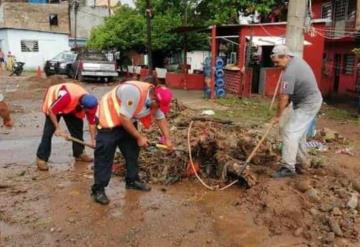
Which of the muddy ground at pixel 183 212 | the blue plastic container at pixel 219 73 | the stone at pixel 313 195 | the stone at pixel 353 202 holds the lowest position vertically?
the muddy ground at pixel 183 212

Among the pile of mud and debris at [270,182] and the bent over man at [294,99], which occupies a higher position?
the bent over man at [294,99]

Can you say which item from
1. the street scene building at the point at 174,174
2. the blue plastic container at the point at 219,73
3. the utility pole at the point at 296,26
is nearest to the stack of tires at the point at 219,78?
the blue plastic container at the point at 219,73

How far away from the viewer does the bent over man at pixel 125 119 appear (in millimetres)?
5254

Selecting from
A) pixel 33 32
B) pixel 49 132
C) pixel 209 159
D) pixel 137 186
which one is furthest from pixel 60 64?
pixel 137 186

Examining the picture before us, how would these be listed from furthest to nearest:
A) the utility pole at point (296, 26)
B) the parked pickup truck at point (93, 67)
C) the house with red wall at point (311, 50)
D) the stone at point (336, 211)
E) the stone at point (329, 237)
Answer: the parked pickup truck at point (93, 67) < the house with red wall at point (311, 50) < the utility pole at point (296, 26) < the stone at point (336, 211) < the stone at point (329, 237)

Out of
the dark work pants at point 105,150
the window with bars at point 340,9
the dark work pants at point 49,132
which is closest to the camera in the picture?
the dark work pants at point 105,150

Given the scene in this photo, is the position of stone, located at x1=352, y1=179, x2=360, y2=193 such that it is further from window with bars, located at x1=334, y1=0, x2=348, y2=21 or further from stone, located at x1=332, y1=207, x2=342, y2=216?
window with bars, located at x1=334, y1=0, x2=348, y2=21

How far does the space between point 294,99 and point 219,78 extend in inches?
424

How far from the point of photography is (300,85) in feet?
20.0

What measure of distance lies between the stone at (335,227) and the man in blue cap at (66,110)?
3.39 metres

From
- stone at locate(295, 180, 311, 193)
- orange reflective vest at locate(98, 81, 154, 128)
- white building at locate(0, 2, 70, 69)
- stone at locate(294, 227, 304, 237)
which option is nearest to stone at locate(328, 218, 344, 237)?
stone at locate(294, 227, 304, 237)

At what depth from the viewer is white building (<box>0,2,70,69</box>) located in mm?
39750

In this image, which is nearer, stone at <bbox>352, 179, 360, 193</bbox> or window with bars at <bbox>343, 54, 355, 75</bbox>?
stone at <bbox>352, 179, 360, 193</bbox>

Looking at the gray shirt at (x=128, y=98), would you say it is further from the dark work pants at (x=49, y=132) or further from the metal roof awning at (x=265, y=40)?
the metal roof awning at (x=265, y=40)
